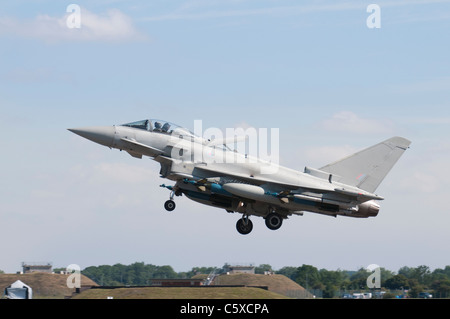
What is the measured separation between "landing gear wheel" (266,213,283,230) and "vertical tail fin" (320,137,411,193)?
10.5 feet

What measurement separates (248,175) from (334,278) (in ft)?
82.0

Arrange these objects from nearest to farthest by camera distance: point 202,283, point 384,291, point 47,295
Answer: point 47,295 < point 384,291 < point 202,283

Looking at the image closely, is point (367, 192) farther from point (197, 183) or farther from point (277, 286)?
point (277, 286)

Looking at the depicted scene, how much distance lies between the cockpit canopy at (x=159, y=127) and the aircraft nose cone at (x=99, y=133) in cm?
99

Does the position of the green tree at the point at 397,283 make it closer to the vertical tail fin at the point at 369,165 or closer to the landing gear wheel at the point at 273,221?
the vertical tail fin at the point at 369,165

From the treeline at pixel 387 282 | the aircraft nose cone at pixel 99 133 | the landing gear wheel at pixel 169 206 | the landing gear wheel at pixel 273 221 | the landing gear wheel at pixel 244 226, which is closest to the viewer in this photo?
the landing gear wheel at pixel 169 206

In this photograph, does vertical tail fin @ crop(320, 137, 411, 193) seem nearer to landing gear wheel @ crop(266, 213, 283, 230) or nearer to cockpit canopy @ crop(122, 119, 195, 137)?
landing gear wheel @ crop(266, 213, 283, 230)

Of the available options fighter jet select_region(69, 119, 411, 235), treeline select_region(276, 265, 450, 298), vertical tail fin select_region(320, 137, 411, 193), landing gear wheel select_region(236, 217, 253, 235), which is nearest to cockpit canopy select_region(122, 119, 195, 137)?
fighter jet select_region(69, 119, 411, 235)

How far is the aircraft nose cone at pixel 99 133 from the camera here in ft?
111

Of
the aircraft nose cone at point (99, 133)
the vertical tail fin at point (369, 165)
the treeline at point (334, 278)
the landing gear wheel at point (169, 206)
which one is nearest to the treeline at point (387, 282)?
the treeline at point (334, 278)
